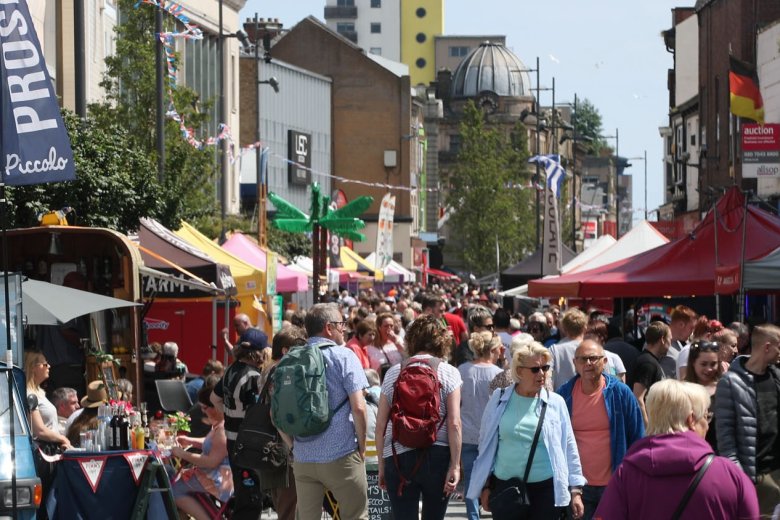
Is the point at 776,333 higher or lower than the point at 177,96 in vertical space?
lower

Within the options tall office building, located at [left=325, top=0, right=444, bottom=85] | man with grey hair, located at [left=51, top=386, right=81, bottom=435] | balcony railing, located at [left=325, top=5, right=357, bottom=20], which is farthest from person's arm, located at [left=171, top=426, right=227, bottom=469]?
balcony railing, located at [left=325, top=5, right=357, bottom=20]

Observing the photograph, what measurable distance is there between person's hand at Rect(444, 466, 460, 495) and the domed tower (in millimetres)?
114407

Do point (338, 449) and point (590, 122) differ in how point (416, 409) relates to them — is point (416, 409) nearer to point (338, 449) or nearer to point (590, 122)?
point (338, 449)

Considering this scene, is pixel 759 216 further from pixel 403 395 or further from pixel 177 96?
pixel 177 96

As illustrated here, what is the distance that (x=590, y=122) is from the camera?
158 meters

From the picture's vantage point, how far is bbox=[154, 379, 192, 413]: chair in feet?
49.7

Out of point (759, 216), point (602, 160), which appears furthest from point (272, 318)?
point (602, 160)

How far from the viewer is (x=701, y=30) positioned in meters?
51.0

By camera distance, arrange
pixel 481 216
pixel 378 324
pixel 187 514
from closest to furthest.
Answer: pixel 187 514
pixel 378 324
pixel 481 216

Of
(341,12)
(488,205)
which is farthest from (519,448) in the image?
(341,12)

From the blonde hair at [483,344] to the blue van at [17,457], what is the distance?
3.67 metres

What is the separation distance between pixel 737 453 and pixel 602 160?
161568 millimetres

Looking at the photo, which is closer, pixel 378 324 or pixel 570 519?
pixel 570 519

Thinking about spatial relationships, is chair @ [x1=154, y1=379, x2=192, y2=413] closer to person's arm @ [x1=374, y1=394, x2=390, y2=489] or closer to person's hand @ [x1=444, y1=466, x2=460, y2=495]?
person's arm @ [x1=374, y1=394, x2=390, y2=489]
